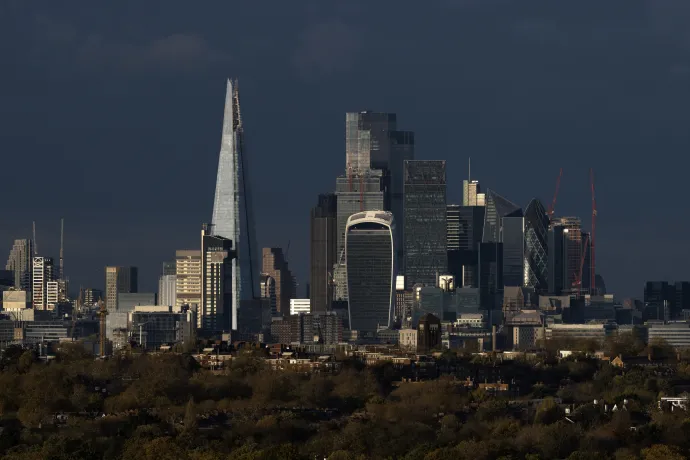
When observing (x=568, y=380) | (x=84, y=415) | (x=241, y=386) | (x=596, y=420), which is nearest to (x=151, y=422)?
(x=84, y=415)

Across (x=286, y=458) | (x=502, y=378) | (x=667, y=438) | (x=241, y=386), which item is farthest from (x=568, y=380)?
(x=286, y=458)

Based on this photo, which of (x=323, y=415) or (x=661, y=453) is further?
(x=323, y=415)

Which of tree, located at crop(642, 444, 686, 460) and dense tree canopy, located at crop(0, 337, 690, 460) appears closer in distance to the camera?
tree, located at crop(642, 444, 686, 460)

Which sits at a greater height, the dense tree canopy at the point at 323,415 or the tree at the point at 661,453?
the dense tree canopy at the point at 323,415

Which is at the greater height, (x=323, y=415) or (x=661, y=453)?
(x=323, y=415)

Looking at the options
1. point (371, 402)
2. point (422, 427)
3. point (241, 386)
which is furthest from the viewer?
point (241, 386)

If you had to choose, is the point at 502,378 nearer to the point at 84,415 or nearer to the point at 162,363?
the point at 162,363

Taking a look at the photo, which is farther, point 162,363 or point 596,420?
point 162,363

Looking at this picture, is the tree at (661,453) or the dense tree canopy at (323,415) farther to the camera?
the dense tree canopy at (323,415)

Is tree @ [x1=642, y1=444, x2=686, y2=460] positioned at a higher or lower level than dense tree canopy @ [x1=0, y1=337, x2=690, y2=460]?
lower

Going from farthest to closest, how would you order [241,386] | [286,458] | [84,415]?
1. [241,386]
2. [84,415]
3. [286,458]

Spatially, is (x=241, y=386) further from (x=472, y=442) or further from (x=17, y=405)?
(x=472, y=442)
